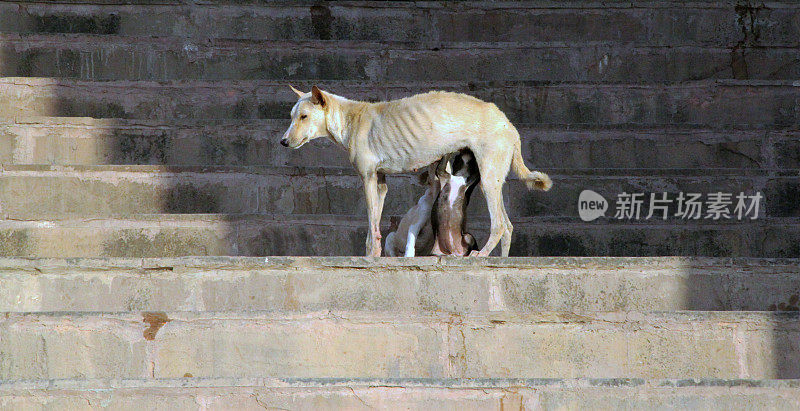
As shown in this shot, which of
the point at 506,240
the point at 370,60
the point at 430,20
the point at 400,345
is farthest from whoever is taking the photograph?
the point at 430,20

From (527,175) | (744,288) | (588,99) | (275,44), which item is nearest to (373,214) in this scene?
(527,175)

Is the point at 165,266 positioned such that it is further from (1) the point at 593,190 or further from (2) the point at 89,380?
(1) the point at 593,190

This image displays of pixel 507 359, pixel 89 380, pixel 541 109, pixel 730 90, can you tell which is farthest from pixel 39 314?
pixel 730 90

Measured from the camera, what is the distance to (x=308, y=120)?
356 inches

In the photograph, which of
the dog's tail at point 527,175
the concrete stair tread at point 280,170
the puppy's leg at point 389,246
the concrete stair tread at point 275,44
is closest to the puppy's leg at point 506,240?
the dog's tail at point 527,175

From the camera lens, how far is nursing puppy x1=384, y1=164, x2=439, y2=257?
357 inches

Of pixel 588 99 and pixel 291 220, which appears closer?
pixel 291 220

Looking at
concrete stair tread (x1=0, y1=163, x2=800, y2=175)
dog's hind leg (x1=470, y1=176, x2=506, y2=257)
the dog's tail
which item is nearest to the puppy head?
dog's hind leg (x1=470, y1=176, x2=506, y2=257)

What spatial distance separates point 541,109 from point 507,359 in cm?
539

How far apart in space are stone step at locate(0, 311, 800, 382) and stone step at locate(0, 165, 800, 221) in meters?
3.27

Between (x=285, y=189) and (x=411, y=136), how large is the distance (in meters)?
2.67

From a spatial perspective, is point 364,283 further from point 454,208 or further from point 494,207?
point 494,207

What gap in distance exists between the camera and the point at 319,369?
25.5ft

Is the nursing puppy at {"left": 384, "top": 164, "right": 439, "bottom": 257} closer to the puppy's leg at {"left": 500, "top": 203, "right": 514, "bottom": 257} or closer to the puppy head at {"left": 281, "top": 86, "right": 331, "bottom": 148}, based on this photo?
the puppy's leg at {"left": 500, "top": 203, "right": 514, "bottom": 257}
